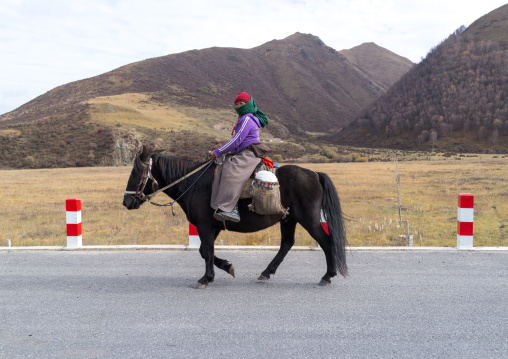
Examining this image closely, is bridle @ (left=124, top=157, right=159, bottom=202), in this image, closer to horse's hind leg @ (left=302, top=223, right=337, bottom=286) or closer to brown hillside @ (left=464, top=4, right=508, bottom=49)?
horse's hind leg @ (left=302, top=223, right=337, bottom=286)

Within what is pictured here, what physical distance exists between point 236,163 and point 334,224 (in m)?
1.79

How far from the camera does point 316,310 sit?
16.7 ft

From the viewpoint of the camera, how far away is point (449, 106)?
4161 inches

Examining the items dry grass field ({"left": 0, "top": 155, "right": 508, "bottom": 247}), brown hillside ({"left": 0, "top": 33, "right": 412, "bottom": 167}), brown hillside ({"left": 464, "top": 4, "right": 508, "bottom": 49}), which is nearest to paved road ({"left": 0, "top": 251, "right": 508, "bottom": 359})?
dry grass field ({"left": 0, "top": 155, "right": 508, "bottom": 247})

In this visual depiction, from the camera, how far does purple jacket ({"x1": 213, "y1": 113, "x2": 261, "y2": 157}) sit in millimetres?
6254

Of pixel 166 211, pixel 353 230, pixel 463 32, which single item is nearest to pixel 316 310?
pixel 353 230

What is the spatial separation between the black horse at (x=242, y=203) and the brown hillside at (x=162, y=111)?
1235 inches

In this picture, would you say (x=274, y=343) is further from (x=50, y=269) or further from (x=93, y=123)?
(x=93, y=123)

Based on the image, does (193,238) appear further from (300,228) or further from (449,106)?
(449,106)

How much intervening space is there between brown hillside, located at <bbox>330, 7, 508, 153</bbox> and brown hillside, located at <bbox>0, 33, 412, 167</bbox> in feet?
92.1

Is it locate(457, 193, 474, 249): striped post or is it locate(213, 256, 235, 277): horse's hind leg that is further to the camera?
locate(457, 193, 474, 249): striped post

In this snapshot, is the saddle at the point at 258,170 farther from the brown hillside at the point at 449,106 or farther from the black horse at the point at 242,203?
the brown hillside at the point at 449,106

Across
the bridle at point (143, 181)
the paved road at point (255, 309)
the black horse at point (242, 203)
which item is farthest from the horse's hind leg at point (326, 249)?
the bridle at point (143, 181)

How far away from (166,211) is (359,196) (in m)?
9.63
